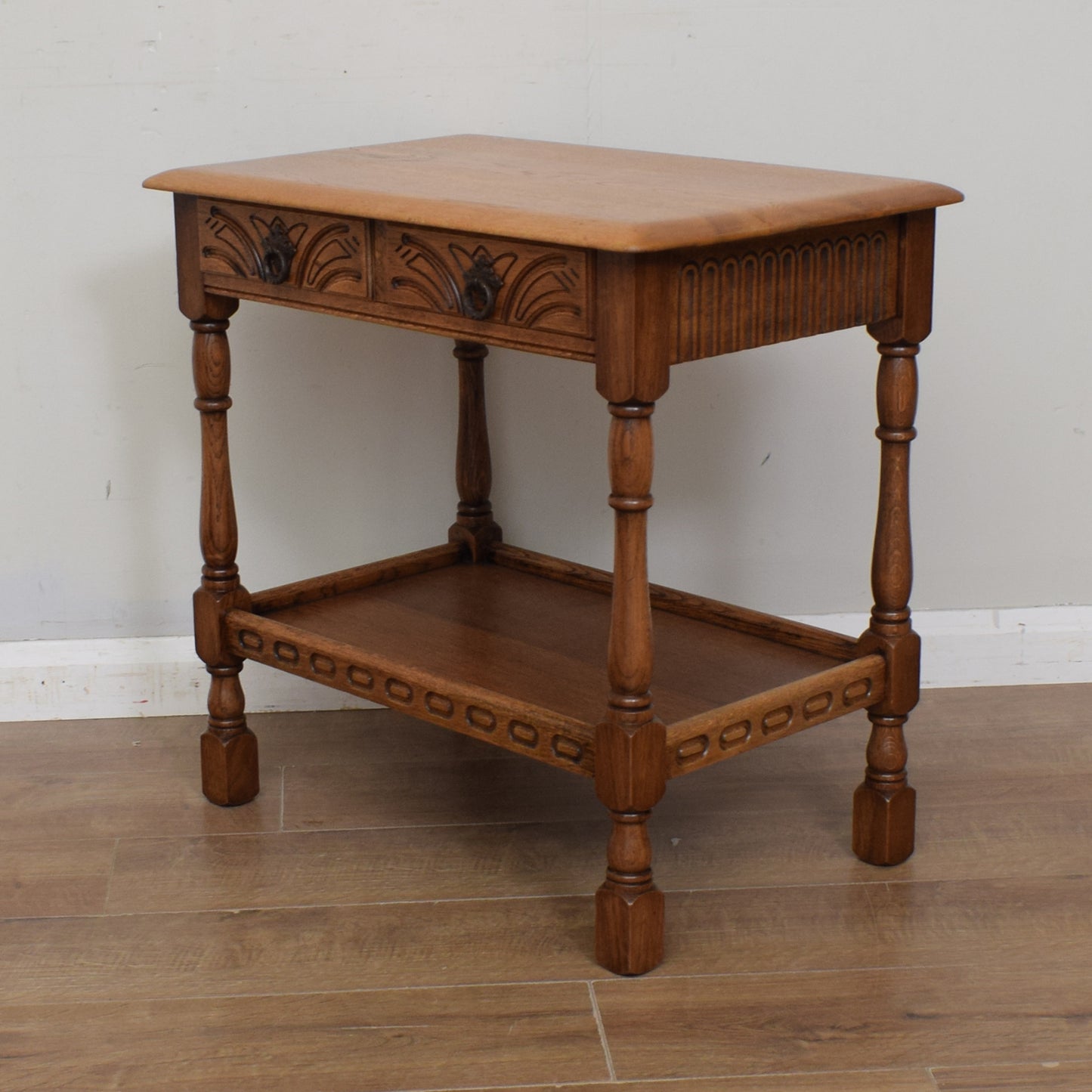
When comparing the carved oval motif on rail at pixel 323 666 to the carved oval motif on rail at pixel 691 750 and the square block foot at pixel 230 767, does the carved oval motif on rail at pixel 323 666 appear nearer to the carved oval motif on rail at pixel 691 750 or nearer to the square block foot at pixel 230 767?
the square block foot at pixel 230 767

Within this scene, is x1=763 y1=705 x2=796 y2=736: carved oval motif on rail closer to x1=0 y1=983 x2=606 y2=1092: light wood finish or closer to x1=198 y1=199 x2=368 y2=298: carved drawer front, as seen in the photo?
x1=0 y1=983 x2=606 y2=1092: light wood finish

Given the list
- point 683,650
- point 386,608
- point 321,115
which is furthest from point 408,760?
point 321,115

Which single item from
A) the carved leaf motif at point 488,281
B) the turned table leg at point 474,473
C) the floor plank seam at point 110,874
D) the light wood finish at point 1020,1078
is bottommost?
the floor plank seam at point 110,874

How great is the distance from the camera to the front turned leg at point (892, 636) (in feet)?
7.15

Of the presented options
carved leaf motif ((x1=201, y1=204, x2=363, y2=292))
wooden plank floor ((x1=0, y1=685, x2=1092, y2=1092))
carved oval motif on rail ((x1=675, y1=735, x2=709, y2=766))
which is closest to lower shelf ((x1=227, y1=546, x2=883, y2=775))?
carved oval motif on rail ((x1=675, y1=735, x2=709, y2=766))

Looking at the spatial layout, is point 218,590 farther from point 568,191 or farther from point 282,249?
point 568,191

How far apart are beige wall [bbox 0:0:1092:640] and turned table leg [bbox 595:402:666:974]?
943mm

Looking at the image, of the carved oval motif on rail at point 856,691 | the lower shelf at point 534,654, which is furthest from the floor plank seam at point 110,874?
the carved oval motif on rail at point 856,691

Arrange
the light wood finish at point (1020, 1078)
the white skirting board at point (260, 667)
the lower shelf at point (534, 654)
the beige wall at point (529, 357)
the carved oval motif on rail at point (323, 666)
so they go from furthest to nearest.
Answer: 1. the white skirting board at point (260, 667)
2. the beige wall at point (529, 357)
3. the carved oval motif on rail at point (323, 666)
4. the lower shelf at point (534, 654)
5. the light wood finish at point (1020, 1078)

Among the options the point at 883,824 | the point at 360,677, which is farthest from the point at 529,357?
the point at 883,824

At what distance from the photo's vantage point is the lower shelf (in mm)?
2092

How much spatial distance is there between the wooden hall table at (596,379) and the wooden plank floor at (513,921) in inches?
4.9

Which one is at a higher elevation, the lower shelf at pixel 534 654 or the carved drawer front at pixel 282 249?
the carved drawer front at pixel 282 249

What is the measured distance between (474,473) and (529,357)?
0.71 feet
